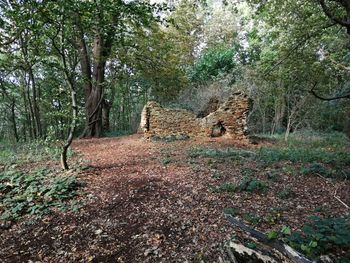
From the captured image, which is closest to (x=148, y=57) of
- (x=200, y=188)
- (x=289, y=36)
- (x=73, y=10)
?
(x=289, y=36)

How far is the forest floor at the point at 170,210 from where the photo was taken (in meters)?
3.13

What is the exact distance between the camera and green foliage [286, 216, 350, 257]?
99.7 inches

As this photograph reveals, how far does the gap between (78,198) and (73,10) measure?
3.48m

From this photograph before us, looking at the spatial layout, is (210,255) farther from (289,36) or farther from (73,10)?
(289,36)

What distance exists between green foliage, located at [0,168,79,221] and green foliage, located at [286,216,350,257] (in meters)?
3.44

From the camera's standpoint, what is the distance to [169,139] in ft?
31.4

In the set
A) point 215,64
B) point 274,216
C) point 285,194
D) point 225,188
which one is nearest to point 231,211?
point 274,216

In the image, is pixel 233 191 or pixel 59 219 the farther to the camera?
pixel 233 191

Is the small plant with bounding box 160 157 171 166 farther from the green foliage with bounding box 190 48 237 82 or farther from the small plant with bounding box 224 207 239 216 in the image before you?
the green foliage with bounding box 190 48 237 82

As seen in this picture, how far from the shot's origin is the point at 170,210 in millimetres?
3953

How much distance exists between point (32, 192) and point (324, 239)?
14.4ft

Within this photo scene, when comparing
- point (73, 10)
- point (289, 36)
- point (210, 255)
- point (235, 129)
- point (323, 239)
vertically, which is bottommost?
point (210, 255)

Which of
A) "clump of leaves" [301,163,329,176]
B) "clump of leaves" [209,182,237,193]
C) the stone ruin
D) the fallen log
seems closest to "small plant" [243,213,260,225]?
"clump of leaves" [209,182,237,193]

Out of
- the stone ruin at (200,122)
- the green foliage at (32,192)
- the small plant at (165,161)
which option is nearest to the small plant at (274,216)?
the small plant at (165,161)
